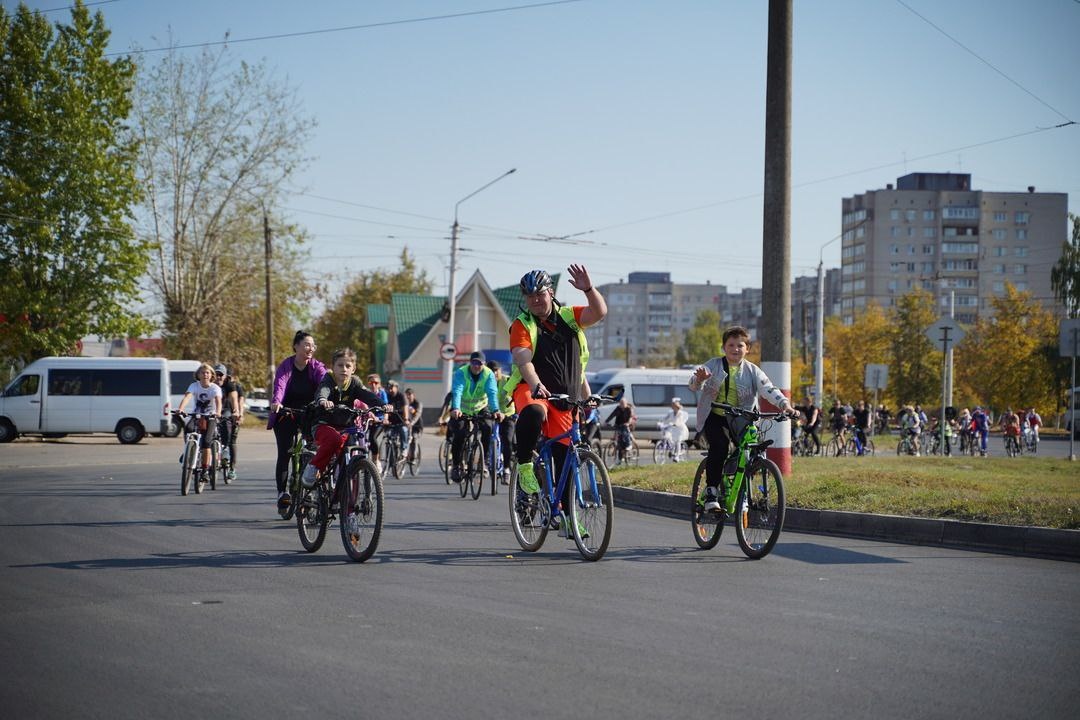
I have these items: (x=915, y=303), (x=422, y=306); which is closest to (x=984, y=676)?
(x=422, y=306)

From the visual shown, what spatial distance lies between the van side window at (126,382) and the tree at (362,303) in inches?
1947

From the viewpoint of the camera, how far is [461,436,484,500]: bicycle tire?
50.0ft

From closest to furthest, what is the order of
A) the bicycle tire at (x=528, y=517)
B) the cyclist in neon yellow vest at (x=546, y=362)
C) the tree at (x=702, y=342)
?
the cyclist in neon yellow vest at (x=546, y=362) → the bicycle tire at (x=528, y=517) → the tree at (x=702, y=342)

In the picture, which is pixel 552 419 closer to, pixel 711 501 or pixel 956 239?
pixel 711 501

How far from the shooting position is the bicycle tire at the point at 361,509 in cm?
821

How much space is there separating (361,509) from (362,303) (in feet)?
261

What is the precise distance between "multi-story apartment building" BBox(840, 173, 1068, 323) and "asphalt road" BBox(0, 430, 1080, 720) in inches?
5154

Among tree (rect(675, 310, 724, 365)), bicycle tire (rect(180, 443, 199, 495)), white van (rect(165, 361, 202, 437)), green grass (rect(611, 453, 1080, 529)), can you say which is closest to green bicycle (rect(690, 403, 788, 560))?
green grass (rect(611, 453, 1080, 529))

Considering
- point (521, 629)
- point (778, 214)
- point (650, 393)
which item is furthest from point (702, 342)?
point (521, 629)

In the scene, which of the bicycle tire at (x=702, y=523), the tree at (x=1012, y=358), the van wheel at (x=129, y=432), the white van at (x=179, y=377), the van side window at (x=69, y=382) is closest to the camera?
the bicycle tire at (x=702, y=523)

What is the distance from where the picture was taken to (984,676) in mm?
5027

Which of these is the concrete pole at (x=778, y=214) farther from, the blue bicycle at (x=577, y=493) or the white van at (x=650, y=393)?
the white van at (x=650, y=393)

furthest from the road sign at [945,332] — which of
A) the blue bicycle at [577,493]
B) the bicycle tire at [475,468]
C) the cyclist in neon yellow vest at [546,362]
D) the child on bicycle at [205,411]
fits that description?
Result: the blue bicycle at [577,493]

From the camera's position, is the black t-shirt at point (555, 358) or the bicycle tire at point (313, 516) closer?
the black t-shirt at point (555, 358)
